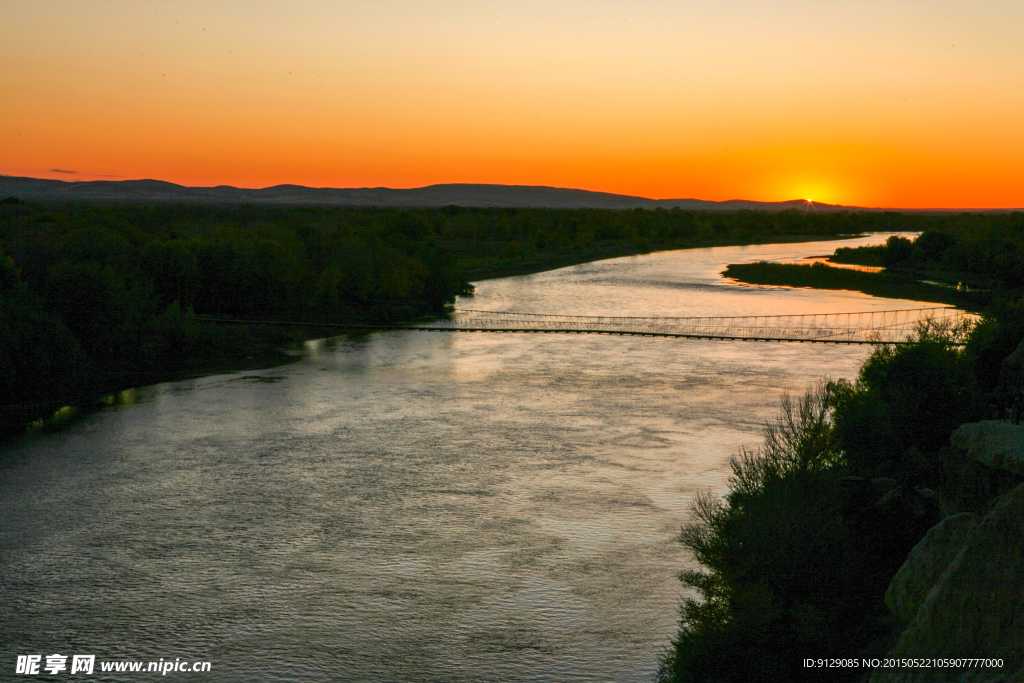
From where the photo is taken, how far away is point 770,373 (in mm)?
40000

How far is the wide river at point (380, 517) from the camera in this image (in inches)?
617

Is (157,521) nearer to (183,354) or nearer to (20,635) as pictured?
(20,635)

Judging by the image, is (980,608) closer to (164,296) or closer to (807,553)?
(807,553)

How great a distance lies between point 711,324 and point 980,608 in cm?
4536

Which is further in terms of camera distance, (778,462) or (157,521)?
(157,521)

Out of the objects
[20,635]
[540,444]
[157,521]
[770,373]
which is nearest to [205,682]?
[20,635]

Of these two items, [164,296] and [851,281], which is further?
[851,281]

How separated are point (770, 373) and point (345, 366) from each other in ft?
66.6

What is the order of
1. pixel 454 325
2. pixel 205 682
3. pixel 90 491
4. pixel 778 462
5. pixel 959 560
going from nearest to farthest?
pixel 959 560 → pixel 205 682 → pixel 778 462 → pixel 90 491 → pixel 454 325

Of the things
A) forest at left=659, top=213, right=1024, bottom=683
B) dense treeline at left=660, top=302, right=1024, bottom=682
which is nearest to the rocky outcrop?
forest at left=659, top=213, right=1024, bottom=683

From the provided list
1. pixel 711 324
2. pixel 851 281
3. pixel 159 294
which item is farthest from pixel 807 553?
pixel 851 281

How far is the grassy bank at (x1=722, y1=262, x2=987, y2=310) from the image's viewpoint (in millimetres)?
64125

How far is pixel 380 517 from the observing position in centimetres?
2195

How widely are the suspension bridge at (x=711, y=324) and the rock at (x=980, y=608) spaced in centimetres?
3610
